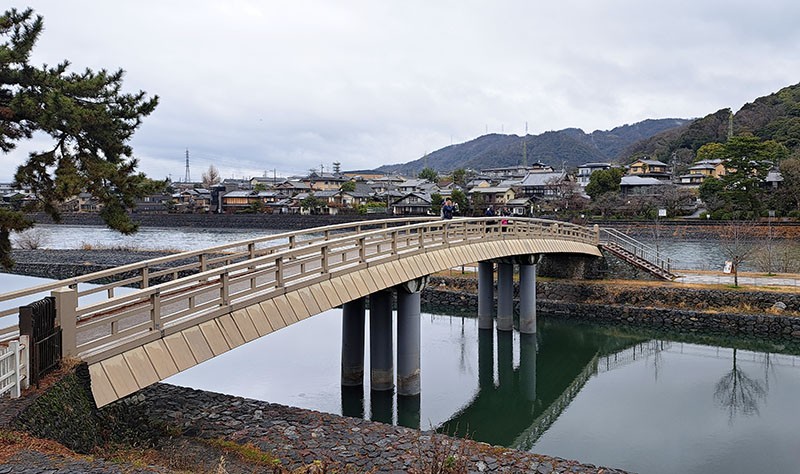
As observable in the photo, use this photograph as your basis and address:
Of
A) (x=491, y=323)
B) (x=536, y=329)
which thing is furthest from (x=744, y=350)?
(x=491, y=323)

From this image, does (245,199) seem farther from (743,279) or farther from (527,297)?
(743,279)

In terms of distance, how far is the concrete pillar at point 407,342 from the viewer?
16.0 m

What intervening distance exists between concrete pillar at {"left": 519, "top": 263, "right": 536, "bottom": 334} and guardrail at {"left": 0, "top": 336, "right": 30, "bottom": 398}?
19641mm

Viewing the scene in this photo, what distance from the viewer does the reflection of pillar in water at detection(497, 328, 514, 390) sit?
20308 millimetres

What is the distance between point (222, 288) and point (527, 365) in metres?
15.2

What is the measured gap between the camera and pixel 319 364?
20.4 metres

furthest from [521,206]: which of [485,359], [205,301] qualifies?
[205,301]

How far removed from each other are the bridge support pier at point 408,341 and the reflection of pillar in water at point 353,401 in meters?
1.17

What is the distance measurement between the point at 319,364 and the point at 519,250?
27.2 feet

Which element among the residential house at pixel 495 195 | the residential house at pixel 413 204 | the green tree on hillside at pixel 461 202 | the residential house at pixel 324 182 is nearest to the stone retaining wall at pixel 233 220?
the residential house at pixel 413 204

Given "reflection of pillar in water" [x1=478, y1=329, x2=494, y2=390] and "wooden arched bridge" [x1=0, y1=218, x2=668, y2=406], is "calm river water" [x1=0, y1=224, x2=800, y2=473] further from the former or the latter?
"wooden arched bridge" [x1=0, y1=218, x2=668, y2=406]

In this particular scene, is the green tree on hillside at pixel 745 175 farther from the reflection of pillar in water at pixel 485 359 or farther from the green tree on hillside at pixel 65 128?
the green tree on hillside at pixel 65 128

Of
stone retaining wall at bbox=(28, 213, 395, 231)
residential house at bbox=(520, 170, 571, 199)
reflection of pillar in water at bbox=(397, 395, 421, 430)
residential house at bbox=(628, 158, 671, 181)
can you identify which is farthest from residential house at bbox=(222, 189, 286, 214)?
reflection of pillar in water at bbox=(397, 395, 421, 430)

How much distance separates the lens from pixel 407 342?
52.6 ft
